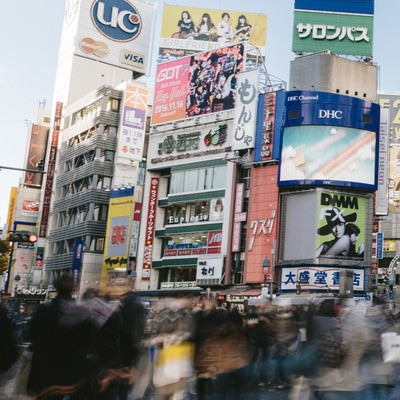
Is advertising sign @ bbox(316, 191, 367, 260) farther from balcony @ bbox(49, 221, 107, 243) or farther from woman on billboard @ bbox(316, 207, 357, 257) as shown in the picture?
balcony @ bbox(49, 221, 107, 243)

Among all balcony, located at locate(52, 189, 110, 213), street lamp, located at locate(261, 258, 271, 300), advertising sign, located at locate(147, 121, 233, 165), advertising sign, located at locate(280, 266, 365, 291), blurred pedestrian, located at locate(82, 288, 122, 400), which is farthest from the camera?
balcony, located at locate(52, 189, 110, 213)

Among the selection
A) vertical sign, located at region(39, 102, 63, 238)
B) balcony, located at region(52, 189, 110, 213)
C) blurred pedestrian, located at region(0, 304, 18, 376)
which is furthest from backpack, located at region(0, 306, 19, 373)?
vertical sign, located at region(39, 102, 63, 238)

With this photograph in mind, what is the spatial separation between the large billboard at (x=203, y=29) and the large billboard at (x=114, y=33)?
170 inches

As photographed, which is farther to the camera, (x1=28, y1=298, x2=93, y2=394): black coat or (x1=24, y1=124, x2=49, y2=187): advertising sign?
(x1=24, y1=124, x2=49, y2=187): advertising sign

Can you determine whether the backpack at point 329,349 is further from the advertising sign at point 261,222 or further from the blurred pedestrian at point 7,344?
the advertising sign at point 261,222

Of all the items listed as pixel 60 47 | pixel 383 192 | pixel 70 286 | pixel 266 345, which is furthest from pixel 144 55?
pixel 70 286

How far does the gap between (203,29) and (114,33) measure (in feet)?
40.7

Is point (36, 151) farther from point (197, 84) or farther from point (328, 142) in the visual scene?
point (328, 142)

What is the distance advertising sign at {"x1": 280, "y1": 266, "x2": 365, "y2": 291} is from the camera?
48.9 m

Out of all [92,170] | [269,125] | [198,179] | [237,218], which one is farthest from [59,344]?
[92,170]

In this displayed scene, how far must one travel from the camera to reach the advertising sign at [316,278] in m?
48.9

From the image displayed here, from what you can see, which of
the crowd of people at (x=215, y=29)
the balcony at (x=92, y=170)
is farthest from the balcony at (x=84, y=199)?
the crowd of people at (x=215, y=29)

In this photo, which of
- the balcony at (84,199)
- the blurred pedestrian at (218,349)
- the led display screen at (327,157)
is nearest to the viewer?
the blurred pedestrian at (218,349)

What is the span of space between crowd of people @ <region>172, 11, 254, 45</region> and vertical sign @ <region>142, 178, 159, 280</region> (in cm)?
3420
